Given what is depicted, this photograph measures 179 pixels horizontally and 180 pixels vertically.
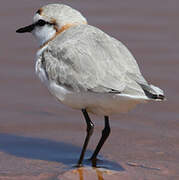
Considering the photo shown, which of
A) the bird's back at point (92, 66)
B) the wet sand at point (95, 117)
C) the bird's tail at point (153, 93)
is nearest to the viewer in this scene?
the bird's tail at point (153, 93)

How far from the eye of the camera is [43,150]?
22.9ft

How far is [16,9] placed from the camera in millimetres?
10352

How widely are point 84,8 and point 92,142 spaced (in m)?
3.77

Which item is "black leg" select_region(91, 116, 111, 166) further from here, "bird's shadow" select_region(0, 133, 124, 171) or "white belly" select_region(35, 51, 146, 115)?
"white belly" select_region(35, 51, 146, 115)

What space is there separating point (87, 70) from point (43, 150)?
1424 mm

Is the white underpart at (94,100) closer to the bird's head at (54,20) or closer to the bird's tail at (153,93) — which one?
the bird's tail at (153,93)

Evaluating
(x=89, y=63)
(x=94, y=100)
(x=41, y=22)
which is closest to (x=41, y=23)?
(x=41, y=22)

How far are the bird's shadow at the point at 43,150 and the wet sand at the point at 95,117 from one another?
11 mm

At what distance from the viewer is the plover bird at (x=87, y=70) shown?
578 centimetres

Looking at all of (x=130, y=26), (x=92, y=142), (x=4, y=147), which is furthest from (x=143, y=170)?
(x=130, y=26)

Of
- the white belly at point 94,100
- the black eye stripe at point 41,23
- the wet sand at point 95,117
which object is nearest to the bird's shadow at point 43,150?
the wet sand at point 95,117

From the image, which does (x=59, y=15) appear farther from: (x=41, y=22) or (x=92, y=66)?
(x=92, y=66)

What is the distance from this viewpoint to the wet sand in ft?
21.2

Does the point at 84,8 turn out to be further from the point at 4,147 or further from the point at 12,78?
the point at 4,147
